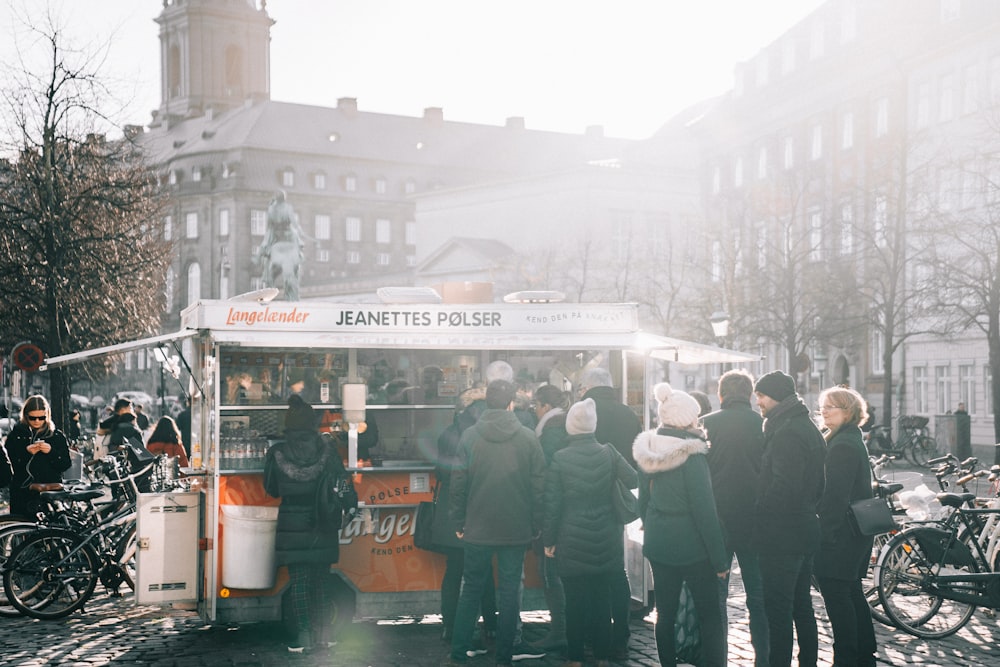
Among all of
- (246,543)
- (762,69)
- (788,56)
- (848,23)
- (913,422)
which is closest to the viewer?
(246,543)

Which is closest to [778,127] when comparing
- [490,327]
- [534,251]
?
[534,251]

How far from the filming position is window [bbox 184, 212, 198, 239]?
106312mm

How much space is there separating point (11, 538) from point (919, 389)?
41.2 metres

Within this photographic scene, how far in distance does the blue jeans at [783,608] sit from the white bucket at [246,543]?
387 cm

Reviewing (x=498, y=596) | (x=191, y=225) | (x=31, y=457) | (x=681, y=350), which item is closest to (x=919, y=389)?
(x=681, y=350)

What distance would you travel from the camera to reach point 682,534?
316 inches

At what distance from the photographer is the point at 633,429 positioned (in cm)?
1048

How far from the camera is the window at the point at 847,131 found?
5244 cm

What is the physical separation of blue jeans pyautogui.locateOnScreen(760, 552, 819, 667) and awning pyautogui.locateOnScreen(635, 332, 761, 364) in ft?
10.6

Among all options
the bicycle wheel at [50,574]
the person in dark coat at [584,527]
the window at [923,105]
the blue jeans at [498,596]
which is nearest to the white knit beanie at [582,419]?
the person in dark coat at [584,527]

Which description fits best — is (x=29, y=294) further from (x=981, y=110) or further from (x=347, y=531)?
(x=981, y=110)

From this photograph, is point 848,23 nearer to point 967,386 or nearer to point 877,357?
point 877,357

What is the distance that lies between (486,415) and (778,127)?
168 ft

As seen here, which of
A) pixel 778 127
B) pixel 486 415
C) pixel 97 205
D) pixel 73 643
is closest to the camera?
pixel 486 415
